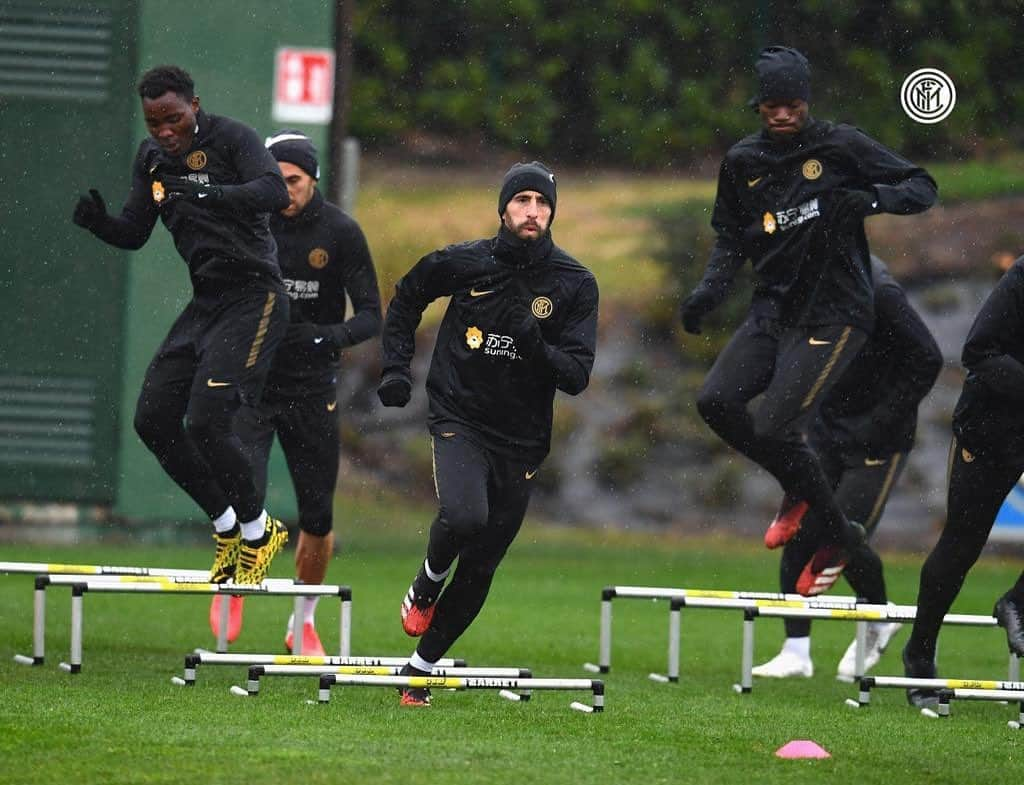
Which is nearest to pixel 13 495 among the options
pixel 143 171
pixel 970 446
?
pixel 143 171

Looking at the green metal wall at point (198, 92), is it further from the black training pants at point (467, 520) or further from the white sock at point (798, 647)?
the black training pants at point (467, 520)

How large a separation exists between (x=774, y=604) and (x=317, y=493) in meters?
2.51

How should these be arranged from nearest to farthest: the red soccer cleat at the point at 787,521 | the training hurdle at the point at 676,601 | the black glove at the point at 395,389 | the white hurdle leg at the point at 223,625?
1. the black glove at the point at 395,389
2. the training hurdle at the point at 676,601
3. the white hurdle leg at the point at 223,625
4. the red soccer cleat at the point at 787,521

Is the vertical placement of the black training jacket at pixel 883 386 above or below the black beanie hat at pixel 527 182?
below

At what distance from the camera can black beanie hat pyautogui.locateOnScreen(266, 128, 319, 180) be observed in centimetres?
988

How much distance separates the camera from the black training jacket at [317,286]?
993cm

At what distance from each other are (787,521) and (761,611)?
3.68 ft

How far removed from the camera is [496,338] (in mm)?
7863

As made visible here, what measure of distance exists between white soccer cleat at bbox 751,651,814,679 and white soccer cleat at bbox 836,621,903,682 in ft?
0.56

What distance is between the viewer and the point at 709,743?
23.9 feet

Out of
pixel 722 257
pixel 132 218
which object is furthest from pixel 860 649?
pixel 132 218

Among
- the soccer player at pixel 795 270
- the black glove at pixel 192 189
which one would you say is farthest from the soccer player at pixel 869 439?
the black glove at pixel 192 189

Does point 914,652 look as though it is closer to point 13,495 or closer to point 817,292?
point 817,292

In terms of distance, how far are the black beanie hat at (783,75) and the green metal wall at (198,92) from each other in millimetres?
6792
